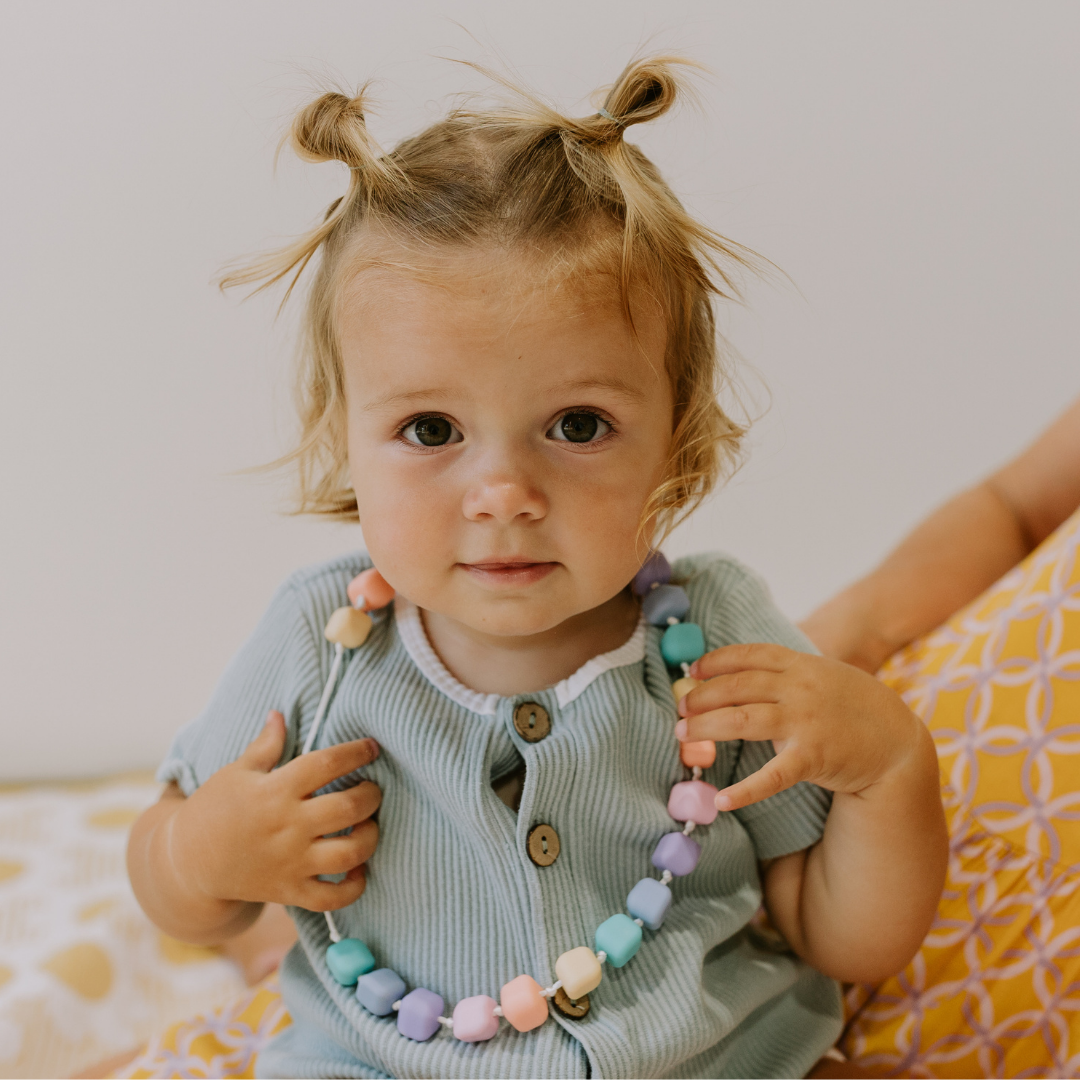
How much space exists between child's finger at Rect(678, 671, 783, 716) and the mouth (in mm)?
151

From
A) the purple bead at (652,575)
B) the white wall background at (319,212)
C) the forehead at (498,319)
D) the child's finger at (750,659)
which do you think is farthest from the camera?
the white wall background at (319,212)

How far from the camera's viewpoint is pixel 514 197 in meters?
0.71

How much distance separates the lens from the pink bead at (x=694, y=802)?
2.76 ft

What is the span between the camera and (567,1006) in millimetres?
789

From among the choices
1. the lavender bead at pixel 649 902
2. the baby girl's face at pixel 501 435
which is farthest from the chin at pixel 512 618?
the lavender bead at pixel 649 902

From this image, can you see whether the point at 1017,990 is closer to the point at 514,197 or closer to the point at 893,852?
the point at 893,852

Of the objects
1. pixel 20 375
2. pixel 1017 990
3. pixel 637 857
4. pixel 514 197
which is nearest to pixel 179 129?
pixel 20 375

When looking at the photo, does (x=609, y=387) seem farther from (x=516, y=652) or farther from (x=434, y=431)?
(x=516, y=652)

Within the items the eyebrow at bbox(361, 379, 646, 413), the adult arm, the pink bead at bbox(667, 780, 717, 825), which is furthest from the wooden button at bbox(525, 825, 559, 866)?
the adult arm

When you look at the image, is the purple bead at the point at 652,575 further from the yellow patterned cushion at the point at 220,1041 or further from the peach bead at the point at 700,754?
the yellow patterned cushion at the point at 220,1041

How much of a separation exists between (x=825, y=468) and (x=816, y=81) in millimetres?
554

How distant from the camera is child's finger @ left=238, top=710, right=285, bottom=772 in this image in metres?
0.85

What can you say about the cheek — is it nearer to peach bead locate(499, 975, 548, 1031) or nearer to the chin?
the chin

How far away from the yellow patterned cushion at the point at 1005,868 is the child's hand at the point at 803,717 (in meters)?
0.22
